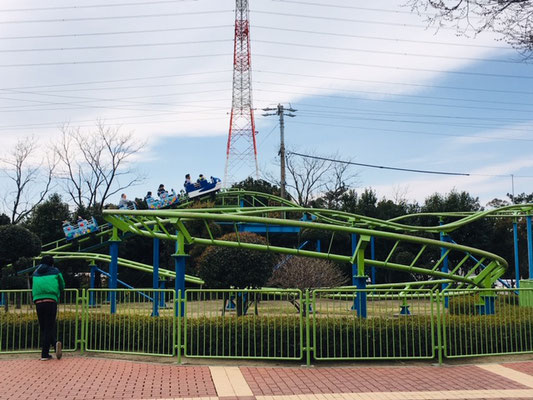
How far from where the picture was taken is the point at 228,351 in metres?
9.70

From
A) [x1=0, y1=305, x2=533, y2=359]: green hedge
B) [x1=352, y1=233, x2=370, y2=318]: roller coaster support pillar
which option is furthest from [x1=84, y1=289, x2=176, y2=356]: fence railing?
[x1=352, y1=233, x2=370, y2=318]: roller coaster support pillar

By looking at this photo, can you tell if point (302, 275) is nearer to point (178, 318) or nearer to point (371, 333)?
point (371, 333)

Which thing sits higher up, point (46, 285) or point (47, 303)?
point (46, 285)

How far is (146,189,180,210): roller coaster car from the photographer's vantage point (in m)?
27.5

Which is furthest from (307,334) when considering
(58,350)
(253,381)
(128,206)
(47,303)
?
(128,206)

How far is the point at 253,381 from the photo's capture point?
27.4ft

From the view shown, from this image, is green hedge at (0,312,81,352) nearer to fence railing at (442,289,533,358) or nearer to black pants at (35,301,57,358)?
black pants at (35,301,57,358)

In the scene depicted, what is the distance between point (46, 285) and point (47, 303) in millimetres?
312

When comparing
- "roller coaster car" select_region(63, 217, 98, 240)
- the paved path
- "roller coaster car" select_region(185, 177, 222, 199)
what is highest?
"roller coaster car" select_region(185, 177, 222, 199)

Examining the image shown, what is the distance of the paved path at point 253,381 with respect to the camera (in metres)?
7.51

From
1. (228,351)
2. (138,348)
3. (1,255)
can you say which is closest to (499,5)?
(228,351)

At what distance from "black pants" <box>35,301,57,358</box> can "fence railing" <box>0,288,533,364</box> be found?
0.66m

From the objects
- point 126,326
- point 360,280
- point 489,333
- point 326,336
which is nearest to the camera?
point 326,336

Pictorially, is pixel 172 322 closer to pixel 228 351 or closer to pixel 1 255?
pixel 228 351
